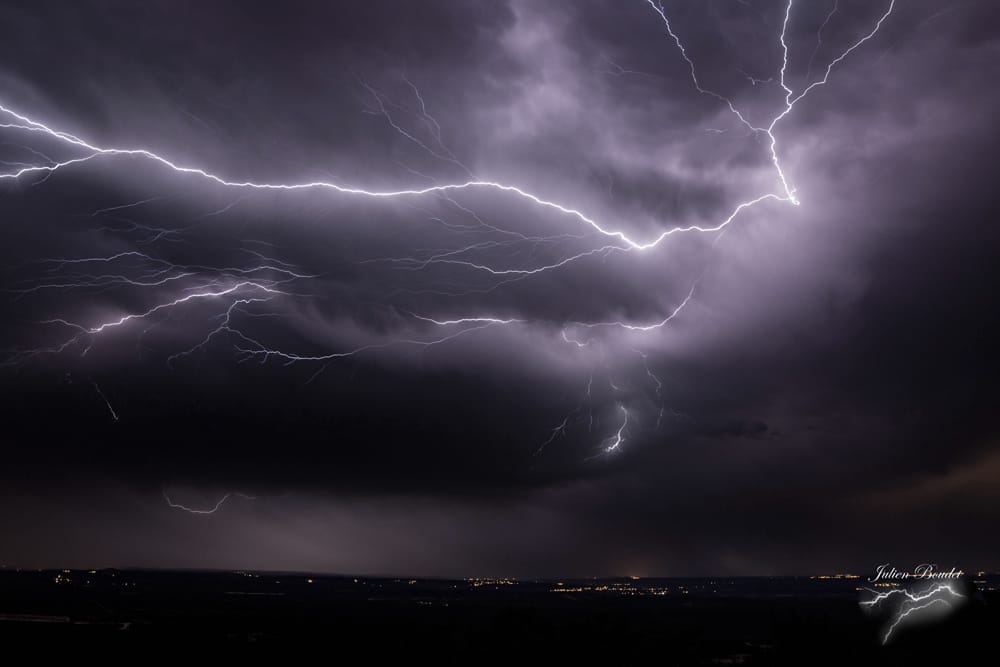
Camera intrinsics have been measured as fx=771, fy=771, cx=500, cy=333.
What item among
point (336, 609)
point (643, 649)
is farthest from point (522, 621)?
point (336, 609)

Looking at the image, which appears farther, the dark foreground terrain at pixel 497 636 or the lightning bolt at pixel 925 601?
the dark foreground terrain at pixel 497 636

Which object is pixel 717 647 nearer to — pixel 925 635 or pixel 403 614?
pixel 925 635

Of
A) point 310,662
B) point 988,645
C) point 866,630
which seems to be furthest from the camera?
point 866,630

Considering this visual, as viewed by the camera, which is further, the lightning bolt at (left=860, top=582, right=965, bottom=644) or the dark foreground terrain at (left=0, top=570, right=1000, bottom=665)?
the dark foreground terrain at (left=0, top=570, right=1000, bottom=665)

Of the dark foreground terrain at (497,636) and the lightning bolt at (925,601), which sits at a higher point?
the lightning bolt at (925,601)

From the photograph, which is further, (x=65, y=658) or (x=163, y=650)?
(x=163, y=650)

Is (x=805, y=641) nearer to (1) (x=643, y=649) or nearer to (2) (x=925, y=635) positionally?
(2) (x=925, y=635)

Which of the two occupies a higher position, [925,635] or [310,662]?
[925,635]

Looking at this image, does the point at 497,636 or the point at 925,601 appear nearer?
the point at 925,601

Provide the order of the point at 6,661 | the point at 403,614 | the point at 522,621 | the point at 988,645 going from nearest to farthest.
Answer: the point at 988,645, the point at 6,661, the point at 522,621, the point at 403,614

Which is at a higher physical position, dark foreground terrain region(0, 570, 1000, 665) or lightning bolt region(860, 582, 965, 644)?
lightning bolt region(860, 582, 965, 644)

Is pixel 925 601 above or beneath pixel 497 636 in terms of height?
above
